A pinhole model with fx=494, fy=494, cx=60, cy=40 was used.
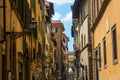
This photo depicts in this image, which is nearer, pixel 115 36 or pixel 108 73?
pixel 115 36

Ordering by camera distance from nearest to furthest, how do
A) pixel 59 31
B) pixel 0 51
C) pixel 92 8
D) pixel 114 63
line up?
pixel 0 51
pixel 114 63
pixel 92 8
pixel 59 31

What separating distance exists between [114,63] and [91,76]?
19513 mm

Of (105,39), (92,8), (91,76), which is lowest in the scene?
(91,76)

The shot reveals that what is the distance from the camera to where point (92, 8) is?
38.7m

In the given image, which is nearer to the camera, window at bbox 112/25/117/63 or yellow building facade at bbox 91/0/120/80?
yellow building facade at bbox 91/0/120/80

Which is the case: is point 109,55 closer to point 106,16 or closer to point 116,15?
point 106,16

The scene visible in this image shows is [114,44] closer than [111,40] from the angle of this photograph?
Yes

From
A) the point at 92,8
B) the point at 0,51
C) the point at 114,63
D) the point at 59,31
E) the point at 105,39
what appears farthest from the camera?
the point at 59,31

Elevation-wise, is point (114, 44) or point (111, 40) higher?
point (111, 40)

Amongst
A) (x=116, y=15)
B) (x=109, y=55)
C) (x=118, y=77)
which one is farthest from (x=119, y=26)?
(x=109, y=55)

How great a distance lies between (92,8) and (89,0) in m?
3.06

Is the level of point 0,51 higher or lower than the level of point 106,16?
lower

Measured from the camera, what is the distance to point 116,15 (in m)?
21.3

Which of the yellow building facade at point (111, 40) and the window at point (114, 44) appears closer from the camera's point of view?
the yellow building facade at point (111, 40)
